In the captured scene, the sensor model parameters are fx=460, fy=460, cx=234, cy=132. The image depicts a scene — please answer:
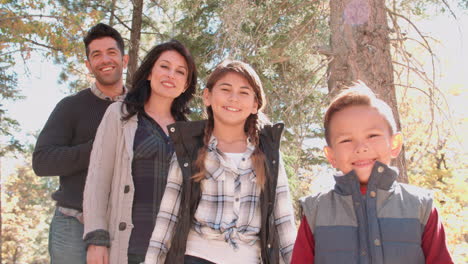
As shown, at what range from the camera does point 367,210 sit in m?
1.85

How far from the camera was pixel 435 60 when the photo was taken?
557cm

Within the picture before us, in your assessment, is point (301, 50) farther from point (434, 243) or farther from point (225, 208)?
point (434, 243)

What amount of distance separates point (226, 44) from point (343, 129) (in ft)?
12.1

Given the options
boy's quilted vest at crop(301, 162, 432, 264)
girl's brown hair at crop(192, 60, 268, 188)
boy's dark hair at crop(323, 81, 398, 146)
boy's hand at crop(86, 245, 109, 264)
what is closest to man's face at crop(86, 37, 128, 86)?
girl's brown hair at crop(192, 60, 268, 188)

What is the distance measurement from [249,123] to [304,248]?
1.01 metres

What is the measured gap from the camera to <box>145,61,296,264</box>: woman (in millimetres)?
2330

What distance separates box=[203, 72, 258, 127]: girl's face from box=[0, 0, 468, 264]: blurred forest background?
7.98ft

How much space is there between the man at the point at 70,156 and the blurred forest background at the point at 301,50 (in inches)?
92.9

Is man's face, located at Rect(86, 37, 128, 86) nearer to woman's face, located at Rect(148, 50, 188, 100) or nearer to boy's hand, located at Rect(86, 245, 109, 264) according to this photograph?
woman's face, located at Rect(148, 50, 188, 100)

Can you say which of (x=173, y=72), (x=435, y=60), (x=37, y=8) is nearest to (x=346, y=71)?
(x=435, y=60)

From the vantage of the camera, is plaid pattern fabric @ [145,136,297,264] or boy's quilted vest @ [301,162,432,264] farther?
plaid pattern fabric @ [145,136,297,264]

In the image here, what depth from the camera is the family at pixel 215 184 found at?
1853 mm

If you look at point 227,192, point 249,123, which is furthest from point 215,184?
point 249,123

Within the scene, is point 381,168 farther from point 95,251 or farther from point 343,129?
point 95,251
